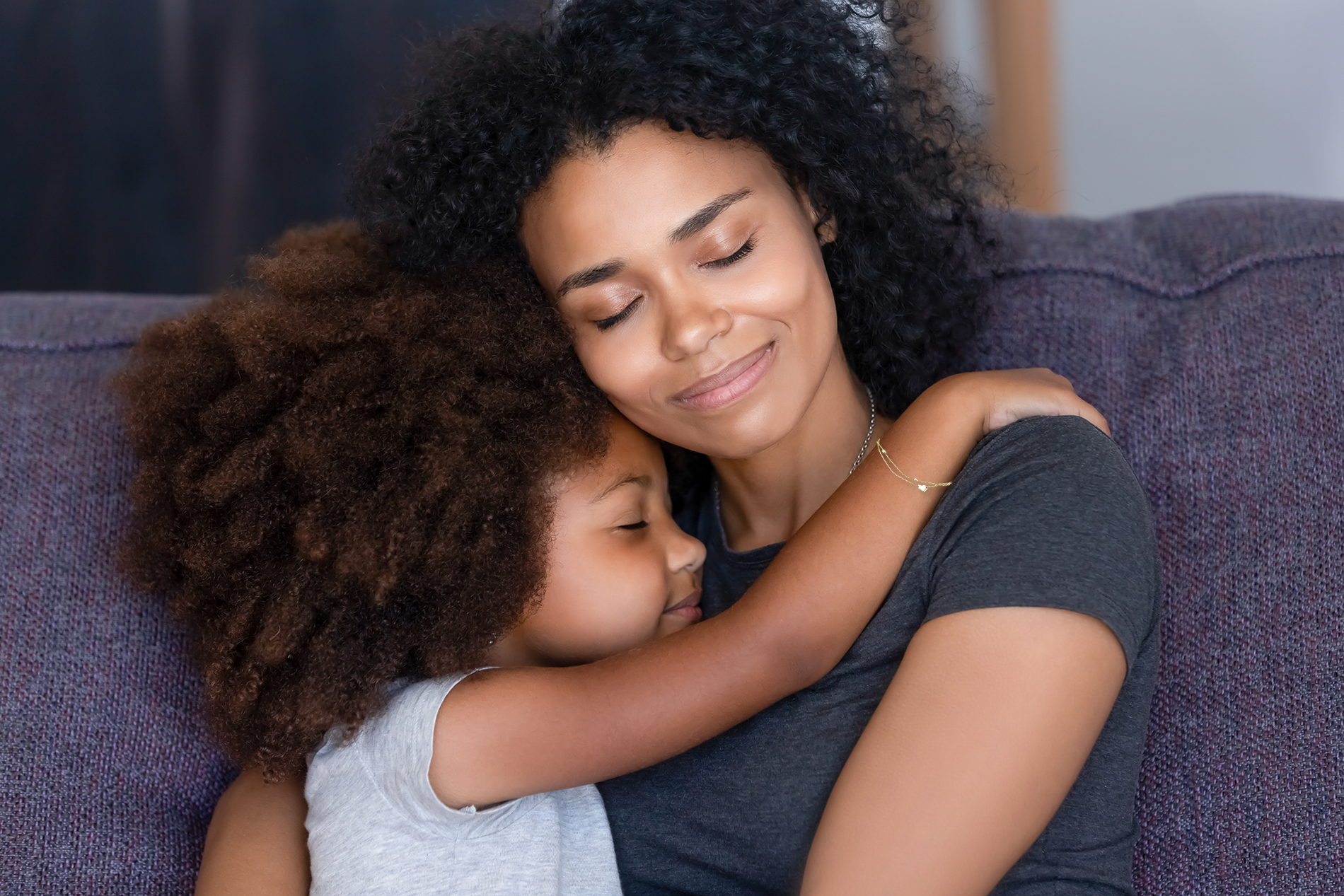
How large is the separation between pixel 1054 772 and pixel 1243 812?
404 millimetres

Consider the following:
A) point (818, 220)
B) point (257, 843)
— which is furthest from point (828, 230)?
point (257, 843)

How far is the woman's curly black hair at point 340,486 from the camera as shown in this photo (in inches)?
47.2

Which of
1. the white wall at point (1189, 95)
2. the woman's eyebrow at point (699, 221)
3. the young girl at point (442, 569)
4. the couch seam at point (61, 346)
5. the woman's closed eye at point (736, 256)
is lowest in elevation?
the white wall at point (1189, 95)

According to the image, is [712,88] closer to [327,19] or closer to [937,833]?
[937,833]

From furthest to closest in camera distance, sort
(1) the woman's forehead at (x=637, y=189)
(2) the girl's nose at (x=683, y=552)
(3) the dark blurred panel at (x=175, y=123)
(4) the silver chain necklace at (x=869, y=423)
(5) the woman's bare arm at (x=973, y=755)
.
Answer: (3) the dark blurred panel at (x=175, y=123)
(4) the silver chain necklace at (x=869, y=423)
(2) the girl's nose at (x=683, y=552)
(1) the woman's forehead at (x=637, y=189)
(5) the woman's bare arm at (x=973, y=755)

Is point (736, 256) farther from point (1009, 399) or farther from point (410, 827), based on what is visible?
point (410, 827)

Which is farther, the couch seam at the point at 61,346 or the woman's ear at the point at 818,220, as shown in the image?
the couch seam at the point at 61,346

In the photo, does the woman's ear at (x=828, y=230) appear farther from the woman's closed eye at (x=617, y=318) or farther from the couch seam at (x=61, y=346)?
the couch seam at (x=61, y=346)

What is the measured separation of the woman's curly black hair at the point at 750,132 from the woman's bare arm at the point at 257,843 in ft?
2.12

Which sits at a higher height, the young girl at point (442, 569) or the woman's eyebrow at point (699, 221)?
the woman's eyebrow at point (699, 221)

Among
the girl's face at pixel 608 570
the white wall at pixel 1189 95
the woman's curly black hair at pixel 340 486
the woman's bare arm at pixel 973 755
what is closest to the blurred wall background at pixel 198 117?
the white wall at pixel 1189 95

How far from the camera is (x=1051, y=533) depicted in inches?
41.4

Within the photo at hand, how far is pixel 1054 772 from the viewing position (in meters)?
1.01

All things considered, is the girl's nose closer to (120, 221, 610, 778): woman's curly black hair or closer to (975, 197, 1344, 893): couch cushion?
(120, 221, 610, 778): woman's curly black hair
